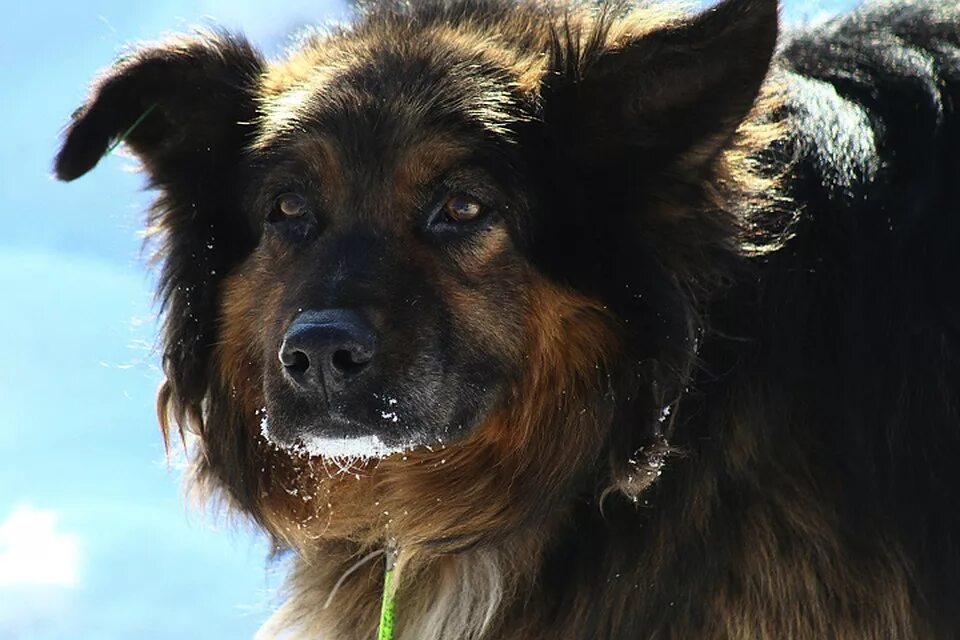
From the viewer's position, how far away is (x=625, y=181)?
140 inches

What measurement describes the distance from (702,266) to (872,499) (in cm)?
78

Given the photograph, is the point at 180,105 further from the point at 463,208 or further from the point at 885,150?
the point at 885,150

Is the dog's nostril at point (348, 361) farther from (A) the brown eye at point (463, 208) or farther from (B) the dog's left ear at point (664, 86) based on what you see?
(B) the dog's left ear at point (664, 86)

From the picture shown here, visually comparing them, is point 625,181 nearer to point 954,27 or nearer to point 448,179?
point 448,179

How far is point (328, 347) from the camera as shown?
3.25 m

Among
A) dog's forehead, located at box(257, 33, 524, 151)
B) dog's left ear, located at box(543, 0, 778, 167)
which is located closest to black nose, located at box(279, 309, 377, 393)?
dog's forehead, located at box(257, 33, 524, 151)

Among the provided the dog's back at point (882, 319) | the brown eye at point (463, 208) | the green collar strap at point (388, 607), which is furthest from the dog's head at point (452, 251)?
the dog's back at point (882, 319)

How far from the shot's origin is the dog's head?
3398mm

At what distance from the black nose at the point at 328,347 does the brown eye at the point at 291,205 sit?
49cm

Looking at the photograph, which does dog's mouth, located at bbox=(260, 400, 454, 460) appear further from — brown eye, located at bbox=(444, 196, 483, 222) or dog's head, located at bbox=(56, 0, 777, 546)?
brown eye, located at bbox=(444, 196, 483, 222)

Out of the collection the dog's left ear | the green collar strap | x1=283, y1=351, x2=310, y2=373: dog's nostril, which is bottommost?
the green collar strap

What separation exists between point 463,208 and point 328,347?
24.1 inches

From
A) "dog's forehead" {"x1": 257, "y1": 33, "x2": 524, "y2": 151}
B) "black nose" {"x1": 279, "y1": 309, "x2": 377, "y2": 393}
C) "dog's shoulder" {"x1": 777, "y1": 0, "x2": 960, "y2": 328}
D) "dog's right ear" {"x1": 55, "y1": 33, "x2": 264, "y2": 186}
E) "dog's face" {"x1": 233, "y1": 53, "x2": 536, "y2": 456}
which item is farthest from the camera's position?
"dog's right ear" {"x1": 55, "y1": 33, "x2": 264, "y2": 186}

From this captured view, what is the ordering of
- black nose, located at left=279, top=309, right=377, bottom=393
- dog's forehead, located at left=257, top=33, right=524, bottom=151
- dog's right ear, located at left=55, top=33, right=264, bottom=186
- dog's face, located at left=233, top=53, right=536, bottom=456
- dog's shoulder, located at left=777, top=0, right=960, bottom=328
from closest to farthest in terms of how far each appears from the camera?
black nose, located at left=279, top=309, right=377, bottom=393, dog's face, located at left=233, top=53, right=536, bottom=456, dog's shoulder, located at left=777, top=0, right=960, bottom=328, dog's forehead, located at left=257, top=33, right=524, bottom=151, dog's right ear, located at left=55, top=33, right=264, bottom=186
